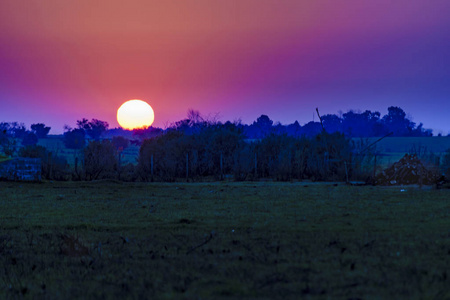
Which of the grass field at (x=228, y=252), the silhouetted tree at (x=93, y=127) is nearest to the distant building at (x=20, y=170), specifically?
the grass field at (x=228, y=252)

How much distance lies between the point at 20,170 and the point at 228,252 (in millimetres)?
20384

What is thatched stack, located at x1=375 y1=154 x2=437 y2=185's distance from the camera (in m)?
23.3

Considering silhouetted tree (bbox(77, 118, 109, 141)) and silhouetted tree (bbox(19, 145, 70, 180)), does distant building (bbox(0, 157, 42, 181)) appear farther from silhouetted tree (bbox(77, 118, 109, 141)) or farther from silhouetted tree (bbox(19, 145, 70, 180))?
silhouetted tree (bbox(77, 118, 109, 141))

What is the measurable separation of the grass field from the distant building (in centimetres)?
1188

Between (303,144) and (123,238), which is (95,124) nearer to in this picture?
(303,144)

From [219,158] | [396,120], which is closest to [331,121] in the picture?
[396,120]

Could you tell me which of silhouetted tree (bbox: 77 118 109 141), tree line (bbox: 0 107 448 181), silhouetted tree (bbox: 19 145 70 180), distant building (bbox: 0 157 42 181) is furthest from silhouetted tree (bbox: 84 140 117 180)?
silhouetted tree (bbox: 77 118 109 141)

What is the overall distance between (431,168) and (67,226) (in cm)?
1975

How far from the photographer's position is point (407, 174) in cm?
2380

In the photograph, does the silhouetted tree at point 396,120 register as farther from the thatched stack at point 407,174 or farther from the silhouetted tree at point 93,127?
the thatched stack at point 407,174

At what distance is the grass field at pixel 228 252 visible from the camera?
5.77m

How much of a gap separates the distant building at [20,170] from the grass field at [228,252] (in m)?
11.9

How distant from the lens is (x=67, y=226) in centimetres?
1066

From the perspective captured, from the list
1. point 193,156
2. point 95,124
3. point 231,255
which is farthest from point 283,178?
point 95,124
